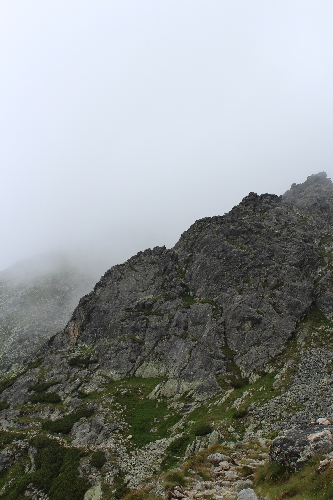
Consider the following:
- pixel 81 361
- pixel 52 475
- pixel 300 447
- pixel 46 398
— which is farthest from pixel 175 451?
pixel 81 361

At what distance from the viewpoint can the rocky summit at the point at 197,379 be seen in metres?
23.6

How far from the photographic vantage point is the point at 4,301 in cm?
18200

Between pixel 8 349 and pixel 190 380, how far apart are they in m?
100

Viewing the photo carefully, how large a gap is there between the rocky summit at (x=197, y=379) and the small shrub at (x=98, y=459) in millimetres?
305

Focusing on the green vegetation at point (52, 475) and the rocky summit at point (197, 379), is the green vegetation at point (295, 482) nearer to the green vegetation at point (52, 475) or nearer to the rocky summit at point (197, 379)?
the rocky summit at point (197, 379)

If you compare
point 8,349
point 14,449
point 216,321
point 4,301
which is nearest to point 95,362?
point 14,449

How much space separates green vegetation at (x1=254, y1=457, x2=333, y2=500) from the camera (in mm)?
14141

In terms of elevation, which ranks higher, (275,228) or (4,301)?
(4,301)

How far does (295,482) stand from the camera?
51.7ft

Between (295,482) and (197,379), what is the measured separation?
4572 centimetres

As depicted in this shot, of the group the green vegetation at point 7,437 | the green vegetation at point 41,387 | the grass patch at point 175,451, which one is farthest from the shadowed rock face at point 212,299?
the green vegetation at point 7,437

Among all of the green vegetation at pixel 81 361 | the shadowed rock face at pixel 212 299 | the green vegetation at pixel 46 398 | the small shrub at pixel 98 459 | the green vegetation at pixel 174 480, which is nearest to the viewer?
the green vegetation at pixel 174 480

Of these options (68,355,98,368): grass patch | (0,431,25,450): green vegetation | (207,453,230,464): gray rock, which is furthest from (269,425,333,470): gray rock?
(68,355,98,368): grass patch

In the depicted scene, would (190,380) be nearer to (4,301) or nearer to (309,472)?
(309,472)
